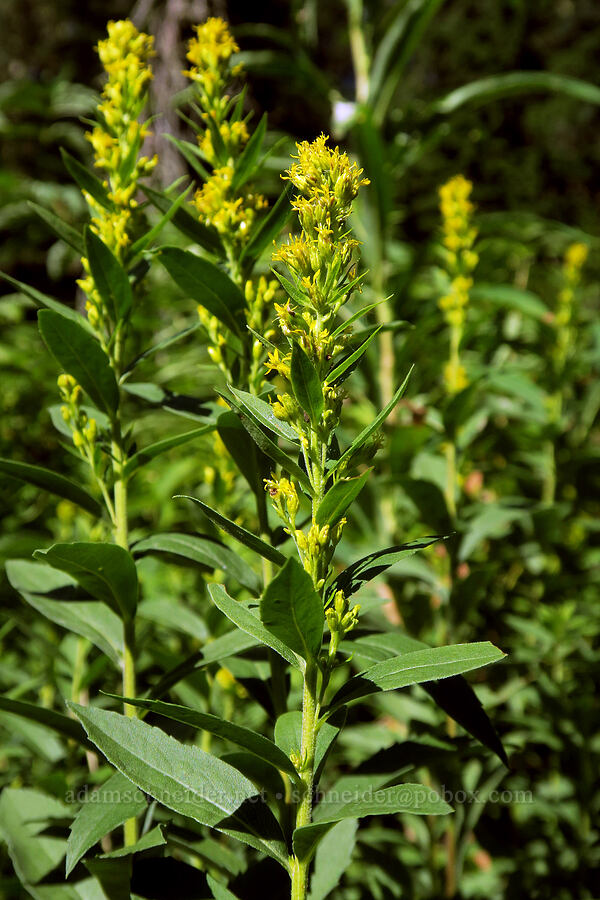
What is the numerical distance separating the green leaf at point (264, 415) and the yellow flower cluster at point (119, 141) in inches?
11.1

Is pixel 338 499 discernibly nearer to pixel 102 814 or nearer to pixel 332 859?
pixel 102 814

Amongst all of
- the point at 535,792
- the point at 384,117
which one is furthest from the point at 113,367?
the point at 384,117

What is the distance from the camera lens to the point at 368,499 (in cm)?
169

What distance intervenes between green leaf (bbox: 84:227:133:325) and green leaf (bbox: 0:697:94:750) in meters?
0.43

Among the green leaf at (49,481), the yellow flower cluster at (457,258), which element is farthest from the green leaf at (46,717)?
the yellow flower cluster at (457,258)

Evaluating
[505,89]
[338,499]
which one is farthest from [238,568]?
[505,89]

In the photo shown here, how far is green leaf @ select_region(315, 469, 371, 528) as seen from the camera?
623 mm

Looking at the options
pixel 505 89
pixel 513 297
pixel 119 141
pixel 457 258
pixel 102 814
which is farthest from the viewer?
pixel 505 89

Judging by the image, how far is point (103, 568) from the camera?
76cm

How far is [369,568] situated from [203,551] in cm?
24

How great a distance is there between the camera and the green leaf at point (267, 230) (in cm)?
85

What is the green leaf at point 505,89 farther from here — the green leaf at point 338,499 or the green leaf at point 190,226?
the green leaf at point 338,499

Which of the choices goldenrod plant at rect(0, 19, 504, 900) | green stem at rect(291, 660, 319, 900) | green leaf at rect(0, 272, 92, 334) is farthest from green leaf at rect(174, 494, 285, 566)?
green leaf at rect(0, 272, 92, 334)

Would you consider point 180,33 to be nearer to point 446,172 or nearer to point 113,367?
point 446,172
